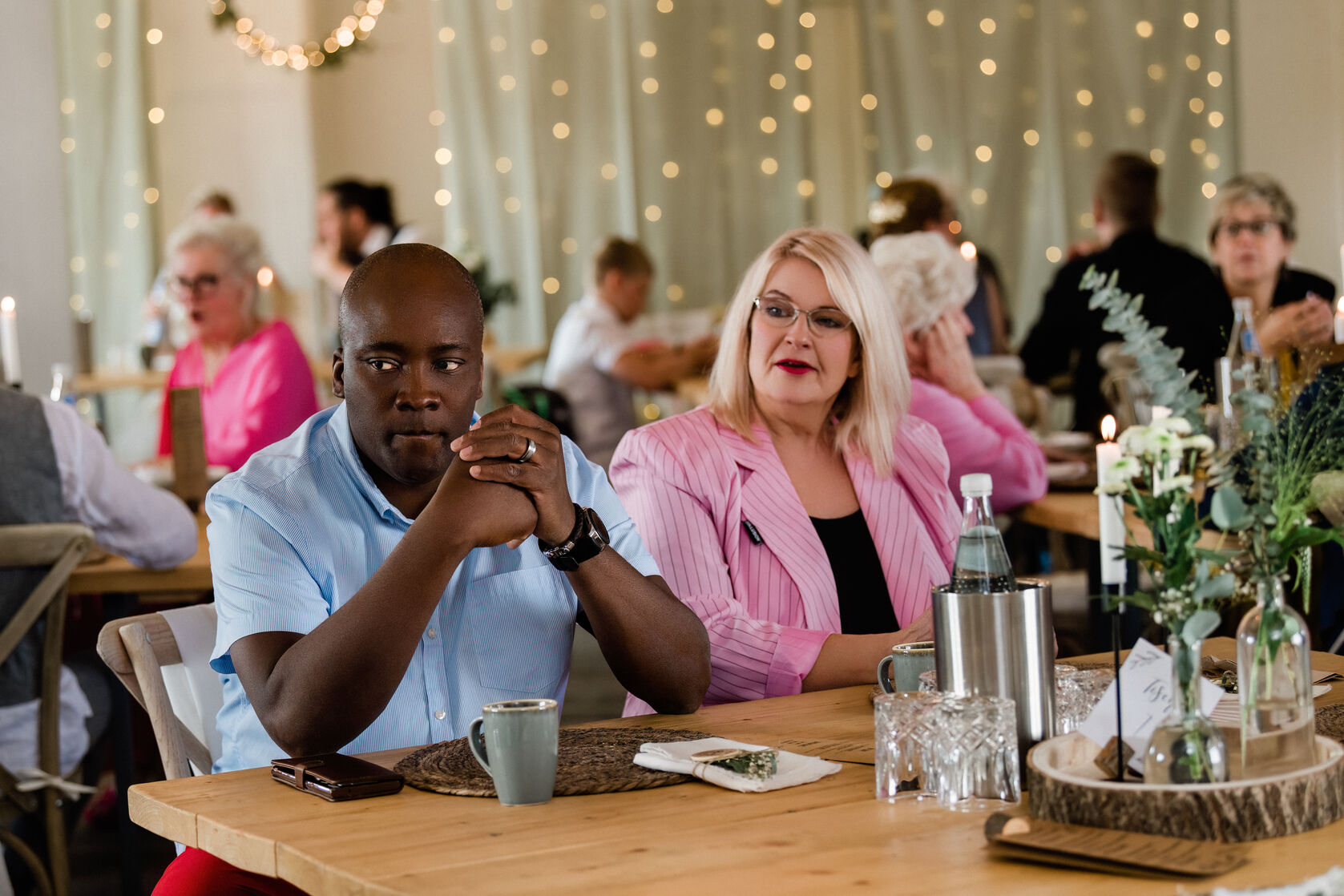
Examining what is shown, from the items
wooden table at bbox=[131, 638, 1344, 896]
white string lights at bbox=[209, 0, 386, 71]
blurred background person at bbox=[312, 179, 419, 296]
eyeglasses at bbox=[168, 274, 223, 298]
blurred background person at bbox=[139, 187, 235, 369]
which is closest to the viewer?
wooden table at bbox=[131, 638, 1344, 896]

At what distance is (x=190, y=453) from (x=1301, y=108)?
6.43 meters

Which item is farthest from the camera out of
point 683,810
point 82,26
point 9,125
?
point 82,26

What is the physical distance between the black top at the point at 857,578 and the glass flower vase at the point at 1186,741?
3.61 feet

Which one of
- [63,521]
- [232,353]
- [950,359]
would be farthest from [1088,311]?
[63,521]

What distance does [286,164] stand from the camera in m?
7.81

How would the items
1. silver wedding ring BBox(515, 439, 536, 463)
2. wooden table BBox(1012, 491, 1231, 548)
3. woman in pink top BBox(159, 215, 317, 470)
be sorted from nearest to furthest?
silver wedding ring BBox(515, 439, 536, 463), wooden table BBox(1012, 491, 1231, 548), woman in pink top BBox(159, 215, 317, 470)

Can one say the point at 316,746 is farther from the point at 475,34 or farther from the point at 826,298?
the point at 475,34

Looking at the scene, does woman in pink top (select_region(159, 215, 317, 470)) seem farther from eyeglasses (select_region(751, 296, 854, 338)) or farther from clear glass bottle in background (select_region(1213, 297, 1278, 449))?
clear glass bottle in background (select_region(1213, 297, 1278, 449))

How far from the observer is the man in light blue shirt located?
152 centimetres

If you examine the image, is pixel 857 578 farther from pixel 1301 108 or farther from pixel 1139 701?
pixel 1301 108

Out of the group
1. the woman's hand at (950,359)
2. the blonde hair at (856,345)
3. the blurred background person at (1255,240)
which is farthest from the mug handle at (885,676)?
the blurred background person at (1255,240)

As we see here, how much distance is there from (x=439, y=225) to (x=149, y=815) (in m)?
6.89

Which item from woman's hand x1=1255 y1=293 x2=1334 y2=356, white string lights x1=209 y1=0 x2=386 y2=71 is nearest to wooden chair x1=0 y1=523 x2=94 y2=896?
woman's hand x1=1255 y1=293 x2=1334 y2=356

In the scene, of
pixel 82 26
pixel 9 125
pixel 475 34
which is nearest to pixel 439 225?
pixel 475 34
